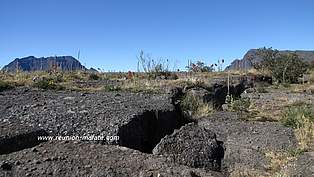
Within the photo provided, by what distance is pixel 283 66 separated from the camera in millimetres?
17734

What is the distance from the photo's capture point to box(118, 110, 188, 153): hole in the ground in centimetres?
524

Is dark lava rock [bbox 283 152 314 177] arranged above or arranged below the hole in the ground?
below

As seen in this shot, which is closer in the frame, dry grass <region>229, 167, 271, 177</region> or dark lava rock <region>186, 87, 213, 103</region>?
dry grass <region>229, 167, 271, 177</region>

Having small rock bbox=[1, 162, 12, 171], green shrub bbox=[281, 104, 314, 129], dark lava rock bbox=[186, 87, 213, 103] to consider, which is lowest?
small rock bbox=[1, 162, 12, 171]

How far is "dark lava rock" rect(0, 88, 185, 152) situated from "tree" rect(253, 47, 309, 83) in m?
11.1

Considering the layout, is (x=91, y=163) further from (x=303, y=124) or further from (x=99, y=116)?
(x=303, y=124)

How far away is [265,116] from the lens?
26.5 feet

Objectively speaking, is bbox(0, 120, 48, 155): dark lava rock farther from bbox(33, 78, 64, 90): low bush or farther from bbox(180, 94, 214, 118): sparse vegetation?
bbox(33, 78, 64, 90): low bush

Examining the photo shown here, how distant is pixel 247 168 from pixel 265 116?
3.30m

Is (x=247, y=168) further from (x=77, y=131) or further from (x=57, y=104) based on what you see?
(x=57, y=104)

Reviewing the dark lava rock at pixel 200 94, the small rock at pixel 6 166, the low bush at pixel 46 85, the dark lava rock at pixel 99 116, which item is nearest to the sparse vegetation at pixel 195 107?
the dark lava rock at pixel 200 94

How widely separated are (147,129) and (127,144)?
0.75m

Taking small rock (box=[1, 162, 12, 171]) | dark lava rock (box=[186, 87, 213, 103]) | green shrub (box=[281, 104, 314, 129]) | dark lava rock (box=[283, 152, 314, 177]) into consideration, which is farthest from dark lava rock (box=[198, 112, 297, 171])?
small rock (box=[1, 162, 12, 171])

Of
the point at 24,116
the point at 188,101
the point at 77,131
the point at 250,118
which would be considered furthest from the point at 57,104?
the point at 250,118
